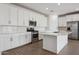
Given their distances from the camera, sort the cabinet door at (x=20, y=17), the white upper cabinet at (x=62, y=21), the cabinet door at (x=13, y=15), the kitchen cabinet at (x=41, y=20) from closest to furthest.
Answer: the cabinet door at (x=13, y=15)
the cabinet door at (x=20, y=17)
the kitchen cabinet at (x=41, y=20)
the white upper cabinet at (x=62, y=21)

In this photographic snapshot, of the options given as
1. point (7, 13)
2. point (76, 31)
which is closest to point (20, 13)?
point (7, 13)

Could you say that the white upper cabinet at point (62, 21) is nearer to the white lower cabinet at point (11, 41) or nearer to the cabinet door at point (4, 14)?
the white lower cabinet at point (11, 41)

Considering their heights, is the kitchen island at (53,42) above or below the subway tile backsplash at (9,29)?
below

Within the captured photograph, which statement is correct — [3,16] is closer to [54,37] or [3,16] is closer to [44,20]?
[54,37]

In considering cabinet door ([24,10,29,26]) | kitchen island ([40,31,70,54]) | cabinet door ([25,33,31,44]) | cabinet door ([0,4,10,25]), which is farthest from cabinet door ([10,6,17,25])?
kitchen island ([40,31,70,54])

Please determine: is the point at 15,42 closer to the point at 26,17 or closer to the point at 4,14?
the point at 4,14

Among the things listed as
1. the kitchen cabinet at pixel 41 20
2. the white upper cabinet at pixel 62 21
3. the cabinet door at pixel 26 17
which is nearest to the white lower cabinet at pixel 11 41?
the cabinet door at pixel 26 17

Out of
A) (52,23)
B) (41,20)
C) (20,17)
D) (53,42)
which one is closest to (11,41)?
(20,17)

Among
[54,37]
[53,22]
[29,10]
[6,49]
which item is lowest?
[6,49]

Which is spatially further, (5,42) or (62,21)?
(62,21)

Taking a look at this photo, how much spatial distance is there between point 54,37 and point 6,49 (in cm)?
184

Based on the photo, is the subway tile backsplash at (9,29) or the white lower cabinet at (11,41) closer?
the white lower cabinet at (11,41)
